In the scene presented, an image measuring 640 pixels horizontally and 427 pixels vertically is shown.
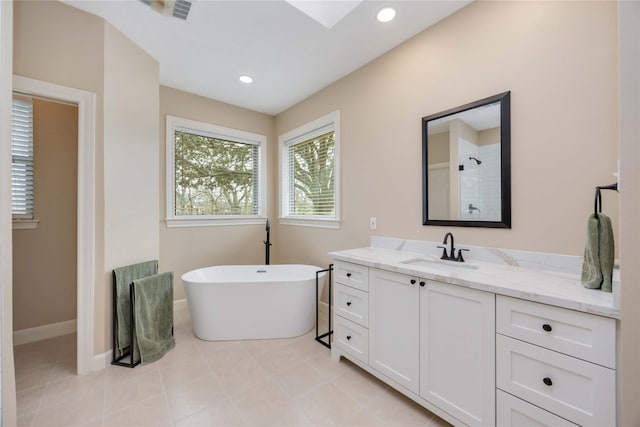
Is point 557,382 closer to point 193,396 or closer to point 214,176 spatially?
point 193,396

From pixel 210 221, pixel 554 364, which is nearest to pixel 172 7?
pixel 210 221

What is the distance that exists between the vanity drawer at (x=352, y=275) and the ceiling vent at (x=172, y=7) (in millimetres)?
2196

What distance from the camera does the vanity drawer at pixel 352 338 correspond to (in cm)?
192

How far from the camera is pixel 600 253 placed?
3.78 ft

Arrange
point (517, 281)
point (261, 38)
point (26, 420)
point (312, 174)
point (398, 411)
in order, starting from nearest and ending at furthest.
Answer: point (517, 281) → point (26, 420) → point (398, 411) → point (261, 38) → point (312, 174)

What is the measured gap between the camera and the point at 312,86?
304 centimetres

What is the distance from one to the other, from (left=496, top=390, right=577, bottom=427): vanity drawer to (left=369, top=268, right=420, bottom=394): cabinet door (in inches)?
17.0

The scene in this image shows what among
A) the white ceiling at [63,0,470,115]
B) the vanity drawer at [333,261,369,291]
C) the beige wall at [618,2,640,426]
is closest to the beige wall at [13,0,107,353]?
the white ceiling at [63,0,470,115]

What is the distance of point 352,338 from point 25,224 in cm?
313

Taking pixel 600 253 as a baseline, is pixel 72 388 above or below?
below

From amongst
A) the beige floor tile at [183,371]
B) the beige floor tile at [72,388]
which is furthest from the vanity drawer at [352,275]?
the beige floor tile at [72,388]

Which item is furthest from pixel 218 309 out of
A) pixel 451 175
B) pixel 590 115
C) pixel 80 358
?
pixel 590 115

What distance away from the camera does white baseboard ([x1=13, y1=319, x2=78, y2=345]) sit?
2396 millimetres

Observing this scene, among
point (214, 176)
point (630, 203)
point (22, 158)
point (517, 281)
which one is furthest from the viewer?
point (214, 176)
